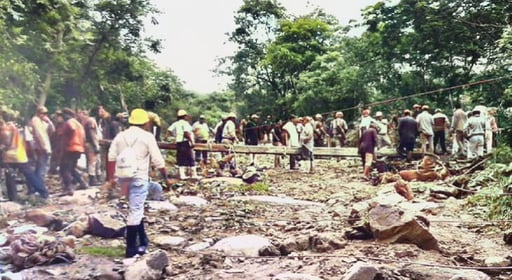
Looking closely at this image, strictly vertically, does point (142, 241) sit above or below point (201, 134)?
below

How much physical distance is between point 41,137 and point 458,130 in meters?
4.77

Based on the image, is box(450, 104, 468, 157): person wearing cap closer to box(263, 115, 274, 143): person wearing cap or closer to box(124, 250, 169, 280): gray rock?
box(263, 115, 274, 143): person wearing cap

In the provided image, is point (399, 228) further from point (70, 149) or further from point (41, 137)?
point (41, 137)

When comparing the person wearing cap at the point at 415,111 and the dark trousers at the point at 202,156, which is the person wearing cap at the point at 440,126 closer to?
the person wearing cap at the point at 415,111

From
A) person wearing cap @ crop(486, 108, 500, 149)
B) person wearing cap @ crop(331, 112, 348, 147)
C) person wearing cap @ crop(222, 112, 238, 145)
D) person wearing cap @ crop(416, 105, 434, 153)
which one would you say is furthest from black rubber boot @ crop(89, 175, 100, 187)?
person wearing cap @ crop(486, 108, 500, 149)

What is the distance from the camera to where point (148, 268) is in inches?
115

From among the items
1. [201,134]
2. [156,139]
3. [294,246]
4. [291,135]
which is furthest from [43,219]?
[291,135]

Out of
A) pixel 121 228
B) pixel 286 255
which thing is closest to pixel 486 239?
pixel 286 255

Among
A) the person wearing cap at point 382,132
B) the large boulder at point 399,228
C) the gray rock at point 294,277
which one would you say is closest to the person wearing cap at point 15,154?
the gray rock at point 294,277

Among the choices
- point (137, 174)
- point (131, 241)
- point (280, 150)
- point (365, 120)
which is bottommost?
point (131, 241)

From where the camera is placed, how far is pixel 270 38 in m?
5.12

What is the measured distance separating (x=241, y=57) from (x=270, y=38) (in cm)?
38

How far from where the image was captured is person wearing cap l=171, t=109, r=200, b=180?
16.7 ft

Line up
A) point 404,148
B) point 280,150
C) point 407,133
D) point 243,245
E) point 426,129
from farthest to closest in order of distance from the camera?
point 280,150, point 404,148, point 407,133, point 426,129, point 243,245
